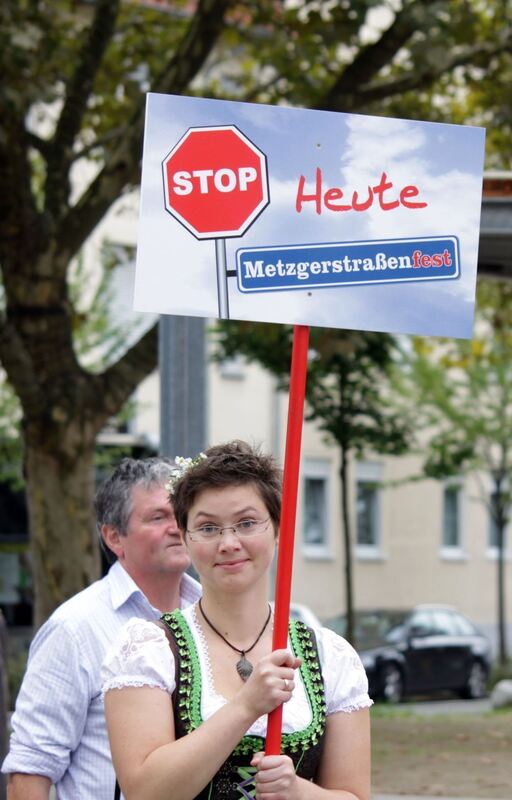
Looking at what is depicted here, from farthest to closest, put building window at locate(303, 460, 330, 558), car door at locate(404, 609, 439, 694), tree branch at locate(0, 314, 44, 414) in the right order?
1. building window at locate(303, 460, 330, 558)
2. car door at locate(404, 609, 439, 694)
3. tree branch at locate(0, 314, 44, 414)

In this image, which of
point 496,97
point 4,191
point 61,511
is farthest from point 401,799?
point 496,97

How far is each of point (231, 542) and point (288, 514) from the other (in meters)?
0.13

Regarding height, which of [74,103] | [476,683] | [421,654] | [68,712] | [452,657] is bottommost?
[476,683]

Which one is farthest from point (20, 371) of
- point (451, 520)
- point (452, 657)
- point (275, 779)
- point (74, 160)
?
point (451, 520)

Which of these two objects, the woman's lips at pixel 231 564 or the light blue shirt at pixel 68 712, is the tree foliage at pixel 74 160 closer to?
the light blue shirt at pixel 68 712

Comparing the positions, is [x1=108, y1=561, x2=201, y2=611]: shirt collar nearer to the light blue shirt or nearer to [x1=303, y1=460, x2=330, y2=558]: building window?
the light blue shirt

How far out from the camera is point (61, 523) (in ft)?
36.3

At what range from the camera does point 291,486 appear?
3.18m

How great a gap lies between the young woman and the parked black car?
19.2 meters

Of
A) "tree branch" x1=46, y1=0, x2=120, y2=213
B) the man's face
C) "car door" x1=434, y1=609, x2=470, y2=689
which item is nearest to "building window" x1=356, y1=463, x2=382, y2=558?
"car door" x1=434, y1=609, x2=470, y2=689

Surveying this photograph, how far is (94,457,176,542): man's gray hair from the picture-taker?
174 inches

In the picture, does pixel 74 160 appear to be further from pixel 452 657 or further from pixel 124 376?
pixel 452 657

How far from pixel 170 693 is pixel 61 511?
8122 millimetres

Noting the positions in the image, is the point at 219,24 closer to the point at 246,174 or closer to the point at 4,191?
the point at 4,191
